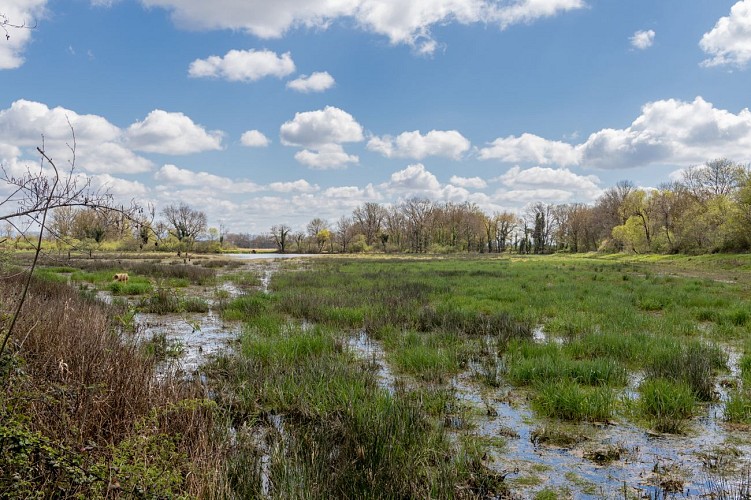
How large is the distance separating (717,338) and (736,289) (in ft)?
35.5

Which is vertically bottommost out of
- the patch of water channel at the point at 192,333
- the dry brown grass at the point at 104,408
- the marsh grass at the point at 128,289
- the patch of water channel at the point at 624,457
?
the patch of water channel at the point at 624,457

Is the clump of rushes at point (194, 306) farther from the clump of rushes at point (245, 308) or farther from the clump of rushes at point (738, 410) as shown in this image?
the clump of rushes at point (738, 410)

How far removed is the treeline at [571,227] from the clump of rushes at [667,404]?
4530cm

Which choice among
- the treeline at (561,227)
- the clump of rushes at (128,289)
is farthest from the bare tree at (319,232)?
the clump of rushes at (128,289)

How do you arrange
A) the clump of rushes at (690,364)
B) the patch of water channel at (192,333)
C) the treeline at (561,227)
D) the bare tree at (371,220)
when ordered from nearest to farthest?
the clump of rushes at (690,364) → the patch of water channel at (192,333) → the treeline at (561,227) → the bare tree at (371,220)

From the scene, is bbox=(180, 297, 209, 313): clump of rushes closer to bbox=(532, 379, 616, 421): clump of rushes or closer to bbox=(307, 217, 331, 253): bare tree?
bbox=(532, 379, 616, 421): clump of rushes

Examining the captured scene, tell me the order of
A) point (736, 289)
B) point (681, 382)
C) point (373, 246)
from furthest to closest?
point (373, 246), point (736, 289), point (681, 382)

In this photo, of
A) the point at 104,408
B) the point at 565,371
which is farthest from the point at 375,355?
the point at 104,408

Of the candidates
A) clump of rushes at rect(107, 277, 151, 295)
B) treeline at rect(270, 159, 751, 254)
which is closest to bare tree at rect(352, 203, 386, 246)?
treeline at rect(270, 159, 751, 254)

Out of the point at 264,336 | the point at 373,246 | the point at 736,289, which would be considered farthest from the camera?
the point at 373,246

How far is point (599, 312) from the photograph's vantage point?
12945 millimetres

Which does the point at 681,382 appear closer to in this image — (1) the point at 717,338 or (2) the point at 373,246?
(1) the point at 717,338

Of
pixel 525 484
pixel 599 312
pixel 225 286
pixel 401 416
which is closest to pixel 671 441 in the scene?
pixel 525 484

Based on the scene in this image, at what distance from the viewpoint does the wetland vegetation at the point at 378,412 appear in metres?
3.52
